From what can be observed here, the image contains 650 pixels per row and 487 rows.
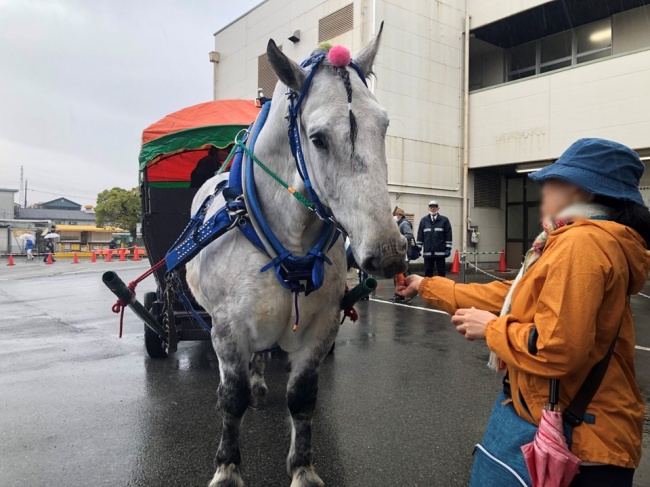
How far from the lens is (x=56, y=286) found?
1307 centimetres

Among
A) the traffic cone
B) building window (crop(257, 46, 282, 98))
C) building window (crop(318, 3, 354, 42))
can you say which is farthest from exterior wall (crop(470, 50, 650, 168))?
building window (crop(257, 46, 282, 98))

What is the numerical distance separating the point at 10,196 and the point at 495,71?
63029 millimetres

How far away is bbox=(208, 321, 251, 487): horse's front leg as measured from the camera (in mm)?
2435

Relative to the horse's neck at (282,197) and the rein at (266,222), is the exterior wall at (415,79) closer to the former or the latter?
the rein at (266,222)

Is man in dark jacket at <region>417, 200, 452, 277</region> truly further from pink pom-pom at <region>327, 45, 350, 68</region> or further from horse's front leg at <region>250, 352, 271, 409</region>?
pink pom-pom at <region>327, 45, 350, 68</region>

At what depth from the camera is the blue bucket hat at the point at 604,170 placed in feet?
4.72

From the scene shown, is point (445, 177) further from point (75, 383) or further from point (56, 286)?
point (75, 383)

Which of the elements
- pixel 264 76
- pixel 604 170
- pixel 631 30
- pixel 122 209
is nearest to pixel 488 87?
pixel 631 30

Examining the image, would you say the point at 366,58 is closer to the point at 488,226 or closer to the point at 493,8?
the point at 493,8

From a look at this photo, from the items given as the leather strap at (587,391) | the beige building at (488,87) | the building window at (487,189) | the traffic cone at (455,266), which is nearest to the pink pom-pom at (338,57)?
the leather strap at (587,391)

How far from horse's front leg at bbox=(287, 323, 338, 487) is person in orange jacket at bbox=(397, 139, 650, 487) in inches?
45.9

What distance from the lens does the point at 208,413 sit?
3766mm

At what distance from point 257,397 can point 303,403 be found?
1.36 m

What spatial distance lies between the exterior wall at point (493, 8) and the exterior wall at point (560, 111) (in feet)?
6.96
